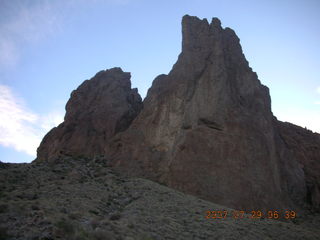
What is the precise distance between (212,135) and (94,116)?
1751 centimetres

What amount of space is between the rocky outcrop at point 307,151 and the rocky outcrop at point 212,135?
1716mm

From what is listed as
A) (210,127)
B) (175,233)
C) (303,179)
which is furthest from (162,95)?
(175,233)

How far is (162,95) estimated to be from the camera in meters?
44.2

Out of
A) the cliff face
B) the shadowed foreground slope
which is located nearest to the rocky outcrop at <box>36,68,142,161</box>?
the cliff face

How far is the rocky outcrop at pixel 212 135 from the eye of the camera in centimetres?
3525

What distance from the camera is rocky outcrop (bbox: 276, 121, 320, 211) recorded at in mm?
43625

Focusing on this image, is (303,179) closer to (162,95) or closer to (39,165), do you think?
(162,95)

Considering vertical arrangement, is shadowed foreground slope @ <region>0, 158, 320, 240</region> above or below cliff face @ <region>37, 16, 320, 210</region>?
below

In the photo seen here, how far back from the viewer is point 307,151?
5119 cm

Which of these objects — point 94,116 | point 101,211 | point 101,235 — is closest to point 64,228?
point 101,235

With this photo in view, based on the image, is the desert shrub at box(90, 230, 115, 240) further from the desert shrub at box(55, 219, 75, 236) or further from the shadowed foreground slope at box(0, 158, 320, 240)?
the desert shrub at box(55, 219, 75, 236)
